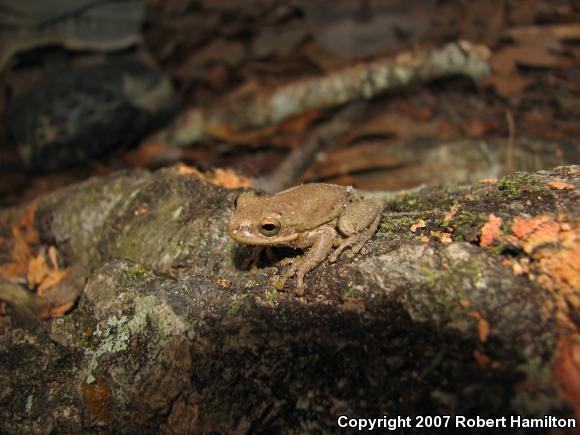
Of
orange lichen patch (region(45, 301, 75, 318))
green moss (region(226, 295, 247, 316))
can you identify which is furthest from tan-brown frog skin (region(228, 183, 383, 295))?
orange lichen patch (region(45, 301, 75, 318))

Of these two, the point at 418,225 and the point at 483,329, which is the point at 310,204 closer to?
the point at 418,225

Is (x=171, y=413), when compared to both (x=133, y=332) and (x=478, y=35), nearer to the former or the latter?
(x=133, y=332)

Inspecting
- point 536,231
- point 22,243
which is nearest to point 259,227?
point 536,231

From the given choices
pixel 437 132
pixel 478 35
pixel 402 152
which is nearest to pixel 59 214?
pixel 402 152

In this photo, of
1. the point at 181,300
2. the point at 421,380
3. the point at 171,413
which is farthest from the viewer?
the point at 181,300

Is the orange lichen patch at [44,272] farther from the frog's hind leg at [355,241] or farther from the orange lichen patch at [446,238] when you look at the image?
the orange lichen patch at [446,238]

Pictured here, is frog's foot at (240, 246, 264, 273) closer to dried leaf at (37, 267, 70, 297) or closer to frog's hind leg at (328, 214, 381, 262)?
frog's hind leg at (328, 214, 381, 262)

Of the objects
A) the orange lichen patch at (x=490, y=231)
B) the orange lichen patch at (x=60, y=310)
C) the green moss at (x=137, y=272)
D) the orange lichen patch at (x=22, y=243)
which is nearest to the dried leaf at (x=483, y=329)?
the orange lichen patch at (x=490, y=231)

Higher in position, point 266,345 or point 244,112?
point 266,345
